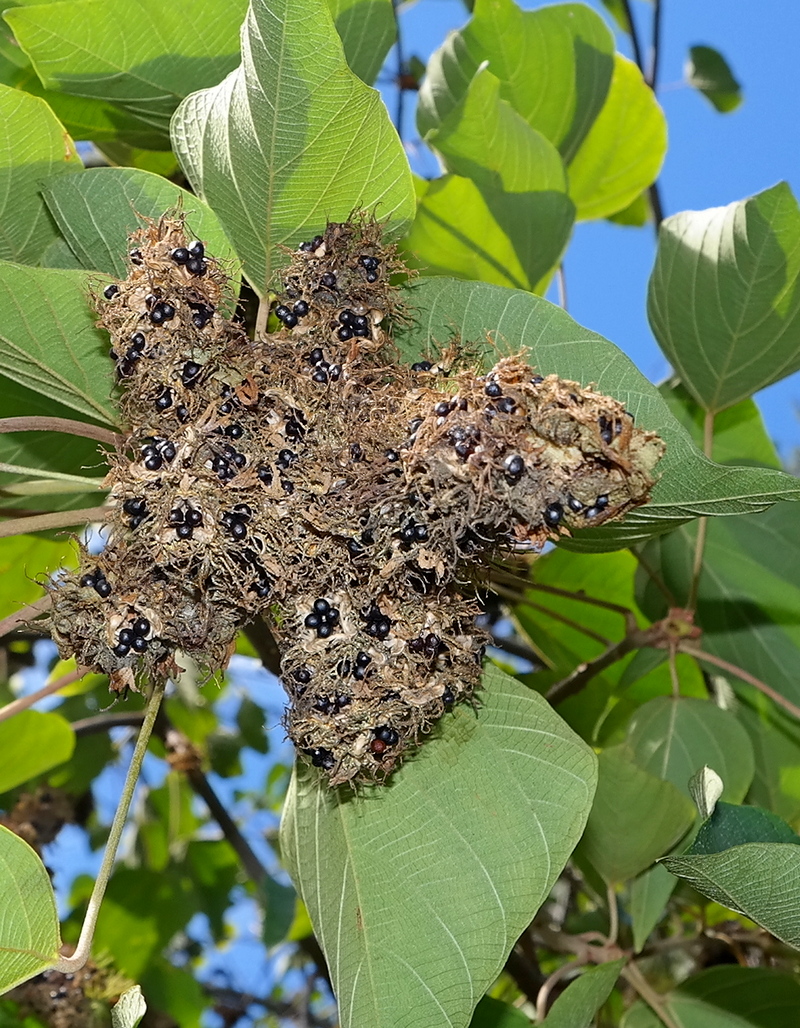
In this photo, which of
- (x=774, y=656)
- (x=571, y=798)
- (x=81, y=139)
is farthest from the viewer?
(x=774, y=656)

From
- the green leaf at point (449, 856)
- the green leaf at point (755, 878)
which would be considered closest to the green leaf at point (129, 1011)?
the green leaf at point (449, 856)

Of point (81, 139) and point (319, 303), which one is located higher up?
point (81, 139)

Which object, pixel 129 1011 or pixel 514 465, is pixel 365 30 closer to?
pixel 514 465

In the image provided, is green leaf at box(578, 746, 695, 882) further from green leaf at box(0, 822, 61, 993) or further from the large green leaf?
green leaf at box(0, 822, 61, 993)

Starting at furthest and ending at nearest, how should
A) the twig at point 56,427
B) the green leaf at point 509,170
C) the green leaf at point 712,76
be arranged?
the green leaf at point 712,76, the green leaf at point 509,170, the twig at point 56,427

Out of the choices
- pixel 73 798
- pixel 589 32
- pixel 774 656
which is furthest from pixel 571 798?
pixel 73 798

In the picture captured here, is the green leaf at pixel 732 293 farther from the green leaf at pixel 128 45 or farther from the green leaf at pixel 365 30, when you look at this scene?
the green leaf at pixel 128 45

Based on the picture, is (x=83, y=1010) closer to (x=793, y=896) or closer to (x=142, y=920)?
(x=142, y=920)
